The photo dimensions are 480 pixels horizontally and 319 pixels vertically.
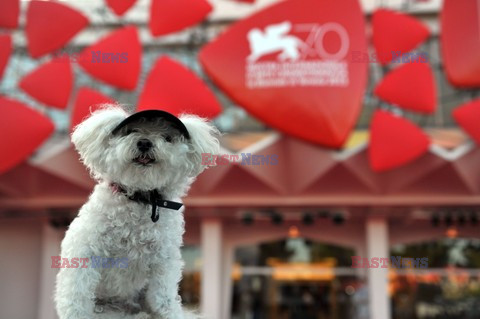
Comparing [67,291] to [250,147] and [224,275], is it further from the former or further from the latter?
[224,275]

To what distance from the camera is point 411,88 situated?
8.94 metres

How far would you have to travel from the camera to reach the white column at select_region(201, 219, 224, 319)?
11633 mm

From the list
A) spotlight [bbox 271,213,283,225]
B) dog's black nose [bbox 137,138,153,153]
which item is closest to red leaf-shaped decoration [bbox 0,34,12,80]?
spotlight [bbox 271,213,283,225]

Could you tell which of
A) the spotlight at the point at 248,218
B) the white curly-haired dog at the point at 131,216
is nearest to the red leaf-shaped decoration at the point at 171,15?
the spotlight at the point at 248,218

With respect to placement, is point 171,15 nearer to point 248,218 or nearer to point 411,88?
point 411,88

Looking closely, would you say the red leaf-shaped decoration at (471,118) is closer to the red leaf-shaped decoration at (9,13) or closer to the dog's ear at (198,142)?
the red leaf-shaped decoration at (9,13)

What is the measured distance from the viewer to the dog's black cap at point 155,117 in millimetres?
1976

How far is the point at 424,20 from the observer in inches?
534

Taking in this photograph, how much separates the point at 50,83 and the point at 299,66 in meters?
4.29

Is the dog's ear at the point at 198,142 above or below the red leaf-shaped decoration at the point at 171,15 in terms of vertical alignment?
below

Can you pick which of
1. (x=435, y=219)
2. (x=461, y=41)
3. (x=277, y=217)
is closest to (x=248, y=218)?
(x=277, y=217)

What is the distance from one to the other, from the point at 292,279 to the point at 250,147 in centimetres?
466

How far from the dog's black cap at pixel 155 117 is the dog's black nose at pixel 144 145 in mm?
100

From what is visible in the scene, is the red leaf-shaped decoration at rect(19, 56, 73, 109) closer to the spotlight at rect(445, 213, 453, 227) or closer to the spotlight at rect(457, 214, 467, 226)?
the spotlight at rect(445, 213, 453, 227)
